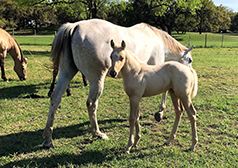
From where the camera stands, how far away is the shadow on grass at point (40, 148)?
119 inches

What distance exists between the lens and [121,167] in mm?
2904

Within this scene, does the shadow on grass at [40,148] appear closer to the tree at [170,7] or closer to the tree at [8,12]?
the tree at [170,7]

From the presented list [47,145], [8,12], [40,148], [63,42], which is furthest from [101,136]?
[8,12]

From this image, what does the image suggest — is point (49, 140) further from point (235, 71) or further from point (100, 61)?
point (235, 71)

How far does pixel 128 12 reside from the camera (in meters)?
30.6

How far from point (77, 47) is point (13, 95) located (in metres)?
3.89

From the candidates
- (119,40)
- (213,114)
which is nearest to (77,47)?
(119,40)

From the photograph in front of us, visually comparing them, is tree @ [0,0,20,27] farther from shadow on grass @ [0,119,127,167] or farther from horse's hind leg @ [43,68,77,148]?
horse's hind leg @ [43,68,77,148]

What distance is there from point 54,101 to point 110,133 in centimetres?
129

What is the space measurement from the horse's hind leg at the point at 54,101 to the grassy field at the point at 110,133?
0.58 feet

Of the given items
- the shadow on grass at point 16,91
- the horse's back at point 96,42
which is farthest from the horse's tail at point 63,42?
the shadow on grass at point 16,91

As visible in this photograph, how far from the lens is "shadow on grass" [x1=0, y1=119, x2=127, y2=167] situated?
3034 mm

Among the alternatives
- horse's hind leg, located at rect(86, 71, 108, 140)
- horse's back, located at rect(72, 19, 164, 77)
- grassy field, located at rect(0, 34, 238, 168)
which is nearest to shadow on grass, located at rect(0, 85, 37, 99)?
grassy field, located at rect(0, 34, 238, 168)

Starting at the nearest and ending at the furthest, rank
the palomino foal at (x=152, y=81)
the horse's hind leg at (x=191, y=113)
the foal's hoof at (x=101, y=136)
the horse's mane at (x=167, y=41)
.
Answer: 1. the palomino foal at (x=152, y=81)
2. the horse's hind leg at (x=191, y=113)
3. the foal's hoof at (x=101, y=136)
4. the horse's mane at (x=167, y=41)
